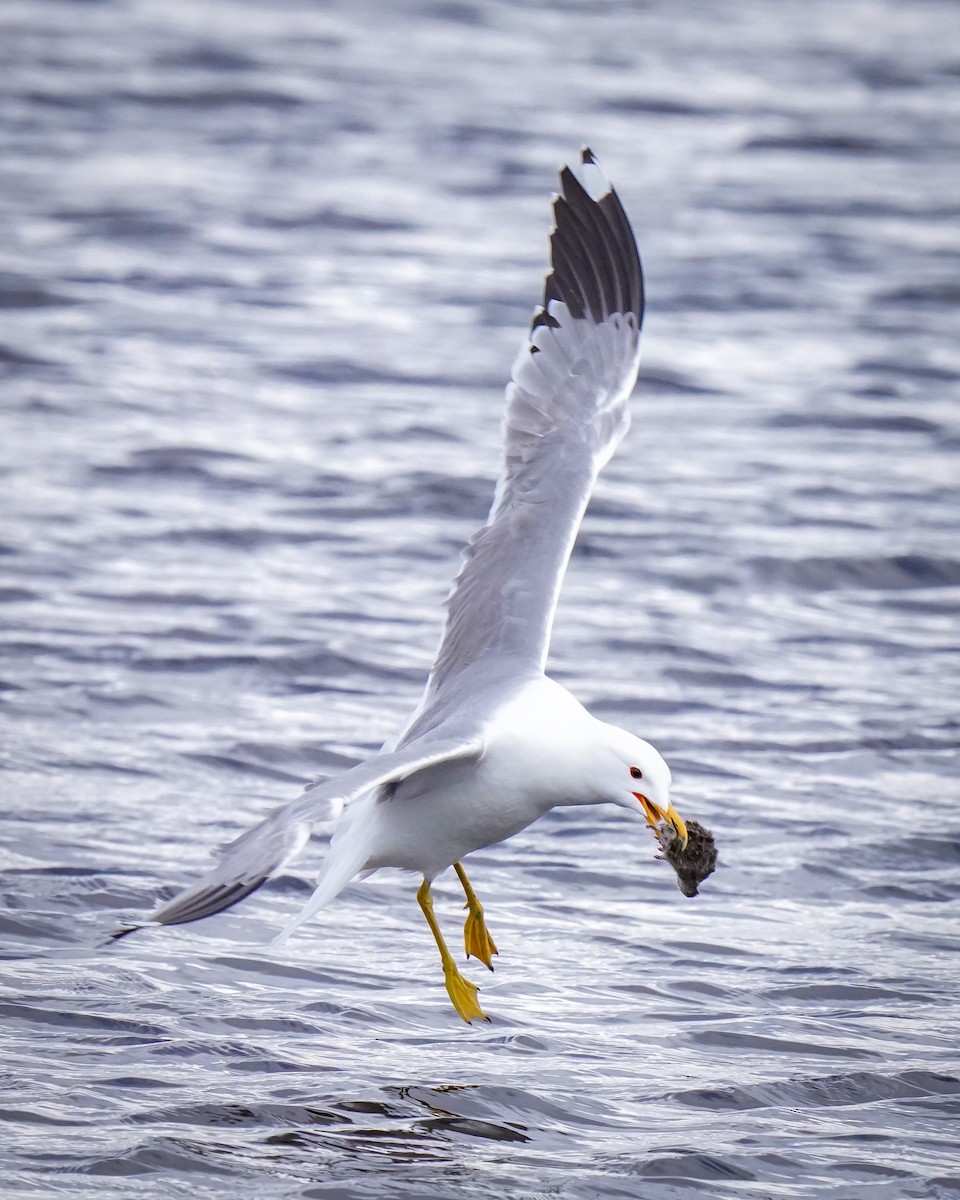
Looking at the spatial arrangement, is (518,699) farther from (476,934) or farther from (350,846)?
(476,934)

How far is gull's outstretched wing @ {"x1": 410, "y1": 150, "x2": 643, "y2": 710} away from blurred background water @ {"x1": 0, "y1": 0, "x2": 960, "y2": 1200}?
110 cm

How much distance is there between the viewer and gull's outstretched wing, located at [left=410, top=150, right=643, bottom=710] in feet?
21.4

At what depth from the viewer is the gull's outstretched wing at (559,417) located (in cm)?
652

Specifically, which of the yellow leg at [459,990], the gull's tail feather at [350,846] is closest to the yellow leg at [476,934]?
the yellow leg at [459,990]

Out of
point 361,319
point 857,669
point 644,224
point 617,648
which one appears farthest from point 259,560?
point 644,224

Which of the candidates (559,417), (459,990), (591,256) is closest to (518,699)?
(459,990)

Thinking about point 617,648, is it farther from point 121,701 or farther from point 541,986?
point 541,986

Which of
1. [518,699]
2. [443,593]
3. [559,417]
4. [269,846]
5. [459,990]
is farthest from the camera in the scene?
[443,593]

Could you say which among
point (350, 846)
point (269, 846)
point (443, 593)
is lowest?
point (443, 593)

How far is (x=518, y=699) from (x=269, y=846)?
137cm

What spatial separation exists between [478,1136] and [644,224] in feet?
40.4

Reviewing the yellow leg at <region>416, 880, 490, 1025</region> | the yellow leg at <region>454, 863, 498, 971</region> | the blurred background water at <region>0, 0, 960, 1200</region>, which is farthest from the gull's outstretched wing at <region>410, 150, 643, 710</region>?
the blurred background water at <region>0, 0, 960, 1200</region>

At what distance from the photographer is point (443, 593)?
10.3 m

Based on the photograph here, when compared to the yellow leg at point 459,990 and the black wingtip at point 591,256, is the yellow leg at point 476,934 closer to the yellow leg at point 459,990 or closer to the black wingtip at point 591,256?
the yellow leg at point 459,990
